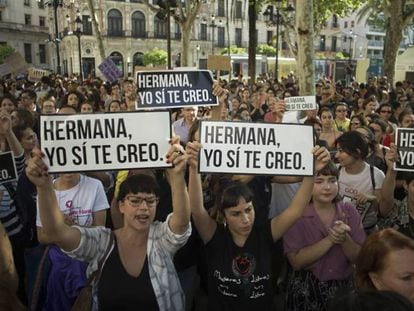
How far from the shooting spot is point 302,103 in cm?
620

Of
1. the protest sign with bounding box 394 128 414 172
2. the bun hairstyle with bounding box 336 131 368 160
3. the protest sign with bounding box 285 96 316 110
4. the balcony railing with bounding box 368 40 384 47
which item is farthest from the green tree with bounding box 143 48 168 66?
the protest sign with bounding box 394 128 414 172

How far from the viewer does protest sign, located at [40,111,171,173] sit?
107 inches

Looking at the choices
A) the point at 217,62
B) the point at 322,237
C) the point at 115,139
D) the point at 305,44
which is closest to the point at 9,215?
the point at 115,139

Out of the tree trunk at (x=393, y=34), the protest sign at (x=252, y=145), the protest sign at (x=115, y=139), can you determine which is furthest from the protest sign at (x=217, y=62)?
the protest sign at (x=115, y=139)

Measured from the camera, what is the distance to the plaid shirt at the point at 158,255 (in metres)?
2.45

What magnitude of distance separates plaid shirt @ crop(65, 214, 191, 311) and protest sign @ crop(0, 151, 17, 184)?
120cm

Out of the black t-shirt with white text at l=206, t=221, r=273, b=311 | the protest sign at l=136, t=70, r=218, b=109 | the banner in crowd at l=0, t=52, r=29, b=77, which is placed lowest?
the black t-shirt with white text at l=206, t=221, r=273, b=311

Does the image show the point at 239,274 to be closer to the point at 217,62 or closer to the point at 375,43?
the point at 217,62

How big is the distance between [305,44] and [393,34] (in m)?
10.8

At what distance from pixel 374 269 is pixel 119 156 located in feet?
5.17

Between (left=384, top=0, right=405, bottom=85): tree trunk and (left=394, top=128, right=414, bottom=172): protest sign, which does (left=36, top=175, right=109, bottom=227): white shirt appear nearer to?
(left=394, top=128, right=414, bottom=172): protest sign

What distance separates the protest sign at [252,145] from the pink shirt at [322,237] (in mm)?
357

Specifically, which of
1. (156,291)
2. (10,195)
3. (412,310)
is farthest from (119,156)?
(412,310)

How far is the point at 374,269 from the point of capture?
203 centimetres
